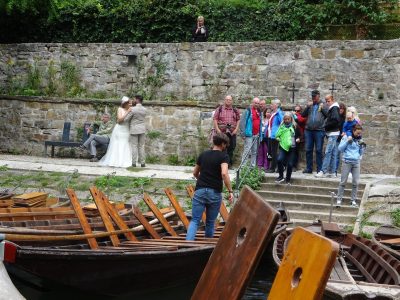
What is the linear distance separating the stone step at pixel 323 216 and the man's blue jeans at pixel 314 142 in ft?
7.16

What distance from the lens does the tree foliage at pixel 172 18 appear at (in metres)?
17.9

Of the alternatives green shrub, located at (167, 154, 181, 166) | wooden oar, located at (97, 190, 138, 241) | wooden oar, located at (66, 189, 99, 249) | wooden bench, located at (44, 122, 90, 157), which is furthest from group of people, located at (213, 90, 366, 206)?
wooden oar, located at (66, 189, 99, 249)

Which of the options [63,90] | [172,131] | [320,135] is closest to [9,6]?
[63,90]

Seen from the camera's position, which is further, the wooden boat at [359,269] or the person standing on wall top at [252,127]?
the person standing on wall top at [252,127]

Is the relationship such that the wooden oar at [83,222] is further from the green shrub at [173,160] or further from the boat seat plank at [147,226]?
the green shrub at [173,160]

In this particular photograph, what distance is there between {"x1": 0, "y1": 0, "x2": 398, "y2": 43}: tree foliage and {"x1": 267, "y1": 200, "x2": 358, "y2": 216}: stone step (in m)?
5.98

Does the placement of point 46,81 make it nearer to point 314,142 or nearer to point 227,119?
point 227,119

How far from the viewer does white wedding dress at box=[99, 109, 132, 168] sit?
54.6 ft

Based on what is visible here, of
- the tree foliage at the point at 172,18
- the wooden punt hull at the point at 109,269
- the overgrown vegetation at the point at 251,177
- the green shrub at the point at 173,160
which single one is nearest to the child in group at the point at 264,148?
the overgrown vegetation at the point at 251,177

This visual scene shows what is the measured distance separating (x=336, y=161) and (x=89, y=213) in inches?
248

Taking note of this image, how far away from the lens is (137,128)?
16328 millimetres

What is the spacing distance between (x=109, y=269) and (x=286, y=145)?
659 cm

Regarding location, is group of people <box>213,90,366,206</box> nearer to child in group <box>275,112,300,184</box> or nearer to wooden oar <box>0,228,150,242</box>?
child in group <box>275,112,300,184</box>

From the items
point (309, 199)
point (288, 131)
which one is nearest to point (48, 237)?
point (309, 199)
